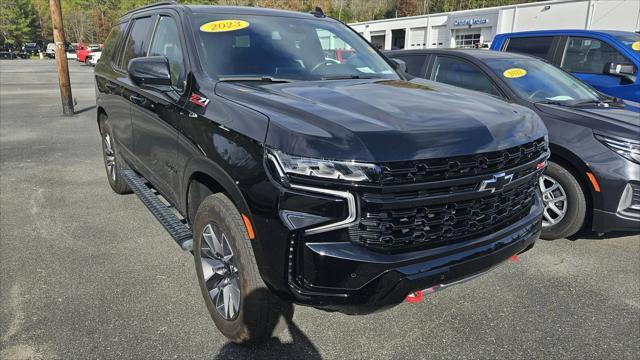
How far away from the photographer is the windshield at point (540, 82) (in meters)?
4.82

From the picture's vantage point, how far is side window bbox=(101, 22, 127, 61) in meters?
4.94

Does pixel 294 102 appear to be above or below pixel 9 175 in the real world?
above

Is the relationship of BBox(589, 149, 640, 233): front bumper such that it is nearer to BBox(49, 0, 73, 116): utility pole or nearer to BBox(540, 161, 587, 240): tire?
BBox(540, 161, 587, 240): tire

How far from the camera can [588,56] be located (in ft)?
23.9

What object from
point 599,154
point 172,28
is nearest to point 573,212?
point 599,154

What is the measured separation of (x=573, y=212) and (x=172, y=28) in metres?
3.77

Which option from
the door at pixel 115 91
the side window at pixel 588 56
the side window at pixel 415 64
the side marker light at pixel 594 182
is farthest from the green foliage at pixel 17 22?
the side marker light at pixel 594 182

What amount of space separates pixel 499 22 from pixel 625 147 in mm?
33099

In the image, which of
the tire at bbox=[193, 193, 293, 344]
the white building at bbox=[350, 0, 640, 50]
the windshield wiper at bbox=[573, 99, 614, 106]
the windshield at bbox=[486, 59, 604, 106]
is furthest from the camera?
the white building at bbox=[350, 0, 640, 50]

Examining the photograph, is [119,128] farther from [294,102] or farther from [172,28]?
[294,102]

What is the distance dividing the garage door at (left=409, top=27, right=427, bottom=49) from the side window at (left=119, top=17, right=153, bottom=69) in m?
41.6

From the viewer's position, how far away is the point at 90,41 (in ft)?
268

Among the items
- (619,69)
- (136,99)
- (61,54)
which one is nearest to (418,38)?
(61,54)

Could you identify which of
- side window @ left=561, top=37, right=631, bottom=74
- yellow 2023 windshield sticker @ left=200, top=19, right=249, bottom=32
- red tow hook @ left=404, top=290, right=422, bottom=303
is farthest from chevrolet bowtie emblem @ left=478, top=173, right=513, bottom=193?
side window @ left=561, top=37, right=631, bottom=74
